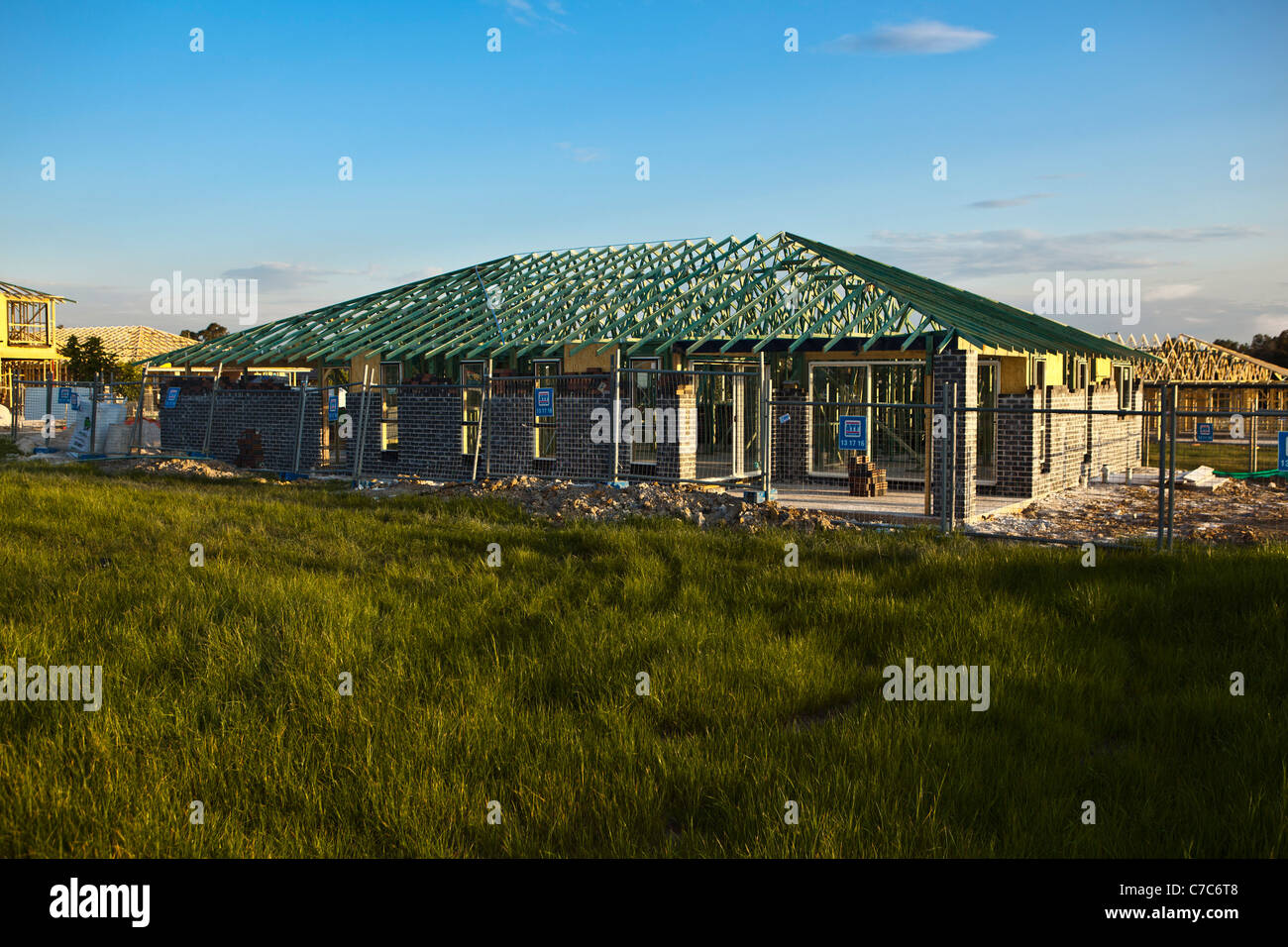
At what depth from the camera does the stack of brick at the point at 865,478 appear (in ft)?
63.4

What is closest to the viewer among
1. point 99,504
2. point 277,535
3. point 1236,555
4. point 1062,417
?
point 1236,555

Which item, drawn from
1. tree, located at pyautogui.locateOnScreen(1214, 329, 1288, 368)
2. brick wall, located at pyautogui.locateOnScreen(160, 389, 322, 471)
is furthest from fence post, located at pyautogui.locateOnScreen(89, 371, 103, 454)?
tree, located at pyautogui.locateOnScreen(1214, 329, 1288, 368)

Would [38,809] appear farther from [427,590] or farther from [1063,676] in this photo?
[1063,676]

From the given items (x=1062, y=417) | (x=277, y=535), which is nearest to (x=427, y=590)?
(x=277, y=535)

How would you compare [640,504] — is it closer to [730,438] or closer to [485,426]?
[485,426]

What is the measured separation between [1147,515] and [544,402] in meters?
11.7

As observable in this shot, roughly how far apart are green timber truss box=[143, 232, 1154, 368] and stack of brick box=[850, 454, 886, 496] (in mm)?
2373

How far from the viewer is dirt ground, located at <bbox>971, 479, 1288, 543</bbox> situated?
1461cm

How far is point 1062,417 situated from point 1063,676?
53.0 ft

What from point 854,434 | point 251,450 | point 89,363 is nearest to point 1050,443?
point 854,434

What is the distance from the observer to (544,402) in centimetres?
2028

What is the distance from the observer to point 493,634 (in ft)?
24.6

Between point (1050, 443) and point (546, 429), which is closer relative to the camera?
point (1050, 443)

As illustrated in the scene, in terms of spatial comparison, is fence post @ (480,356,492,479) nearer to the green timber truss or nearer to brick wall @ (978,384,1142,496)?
the green timber truss
